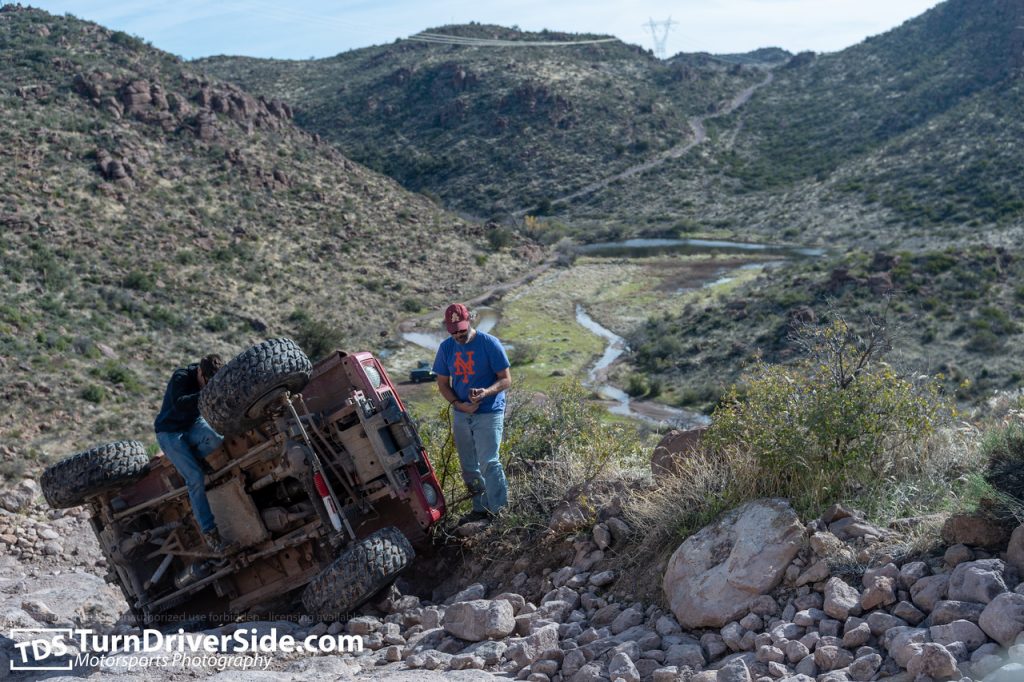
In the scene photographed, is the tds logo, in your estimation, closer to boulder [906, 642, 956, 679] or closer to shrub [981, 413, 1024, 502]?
boulder [906, 642, 956, 679]

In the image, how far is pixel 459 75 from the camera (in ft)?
262

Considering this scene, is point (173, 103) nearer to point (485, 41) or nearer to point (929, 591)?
point (929, 591)

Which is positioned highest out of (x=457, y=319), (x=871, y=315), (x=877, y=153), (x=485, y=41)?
(x=485, y=41)

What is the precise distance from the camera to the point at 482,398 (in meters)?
7.68

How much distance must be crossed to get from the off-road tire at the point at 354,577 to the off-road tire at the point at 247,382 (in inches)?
51.6

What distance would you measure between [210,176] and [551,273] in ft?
57.0

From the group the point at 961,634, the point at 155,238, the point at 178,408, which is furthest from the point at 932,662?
the point at 155,238

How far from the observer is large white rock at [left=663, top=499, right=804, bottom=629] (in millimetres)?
5402

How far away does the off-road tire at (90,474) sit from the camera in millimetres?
7656

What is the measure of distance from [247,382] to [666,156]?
6923 centimetres

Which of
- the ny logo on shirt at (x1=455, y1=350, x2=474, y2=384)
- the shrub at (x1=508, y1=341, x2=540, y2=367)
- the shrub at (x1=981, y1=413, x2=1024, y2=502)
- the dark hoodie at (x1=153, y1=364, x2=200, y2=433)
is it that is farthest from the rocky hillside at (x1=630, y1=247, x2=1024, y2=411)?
the dark hoodie at (x1=153, y1=364, x2=200, y2=433)

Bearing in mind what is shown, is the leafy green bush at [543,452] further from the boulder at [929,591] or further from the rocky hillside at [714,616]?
the boulder at [929,591]

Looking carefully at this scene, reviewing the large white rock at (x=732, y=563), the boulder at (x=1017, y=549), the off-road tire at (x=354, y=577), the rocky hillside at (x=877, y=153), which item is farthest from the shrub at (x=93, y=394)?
the rocky hillside at (x=877, y=153)

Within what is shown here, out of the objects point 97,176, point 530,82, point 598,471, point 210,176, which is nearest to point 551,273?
point 210,176
